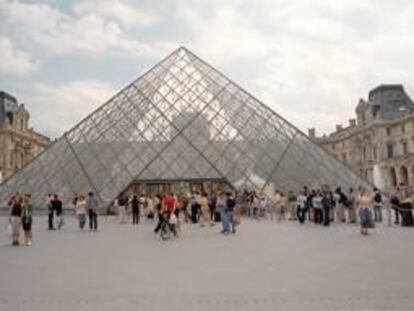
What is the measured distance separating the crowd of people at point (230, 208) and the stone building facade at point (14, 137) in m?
45.3

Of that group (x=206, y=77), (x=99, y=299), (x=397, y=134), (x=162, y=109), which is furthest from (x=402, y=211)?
(x=397, y=134)

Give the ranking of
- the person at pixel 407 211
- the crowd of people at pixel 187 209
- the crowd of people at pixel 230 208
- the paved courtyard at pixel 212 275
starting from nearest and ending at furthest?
1. the paved courtyard at pixel 212 275
2. the crowd of people at pixel 230 208
3. the crowd of people at pixel 187 209
4. the person at pixel 407 211

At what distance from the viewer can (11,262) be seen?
8.98 metres

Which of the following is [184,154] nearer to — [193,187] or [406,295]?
[193,187]

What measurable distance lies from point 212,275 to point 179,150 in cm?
1786

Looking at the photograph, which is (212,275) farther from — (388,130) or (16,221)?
(388,130)

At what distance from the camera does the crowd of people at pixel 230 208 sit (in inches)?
518

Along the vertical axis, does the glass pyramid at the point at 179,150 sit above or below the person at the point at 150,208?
above

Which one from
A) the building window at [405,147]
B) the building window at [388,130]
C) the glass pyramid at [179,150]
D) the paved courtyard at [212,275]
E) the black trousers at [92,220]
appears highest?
the building window at [388,130]

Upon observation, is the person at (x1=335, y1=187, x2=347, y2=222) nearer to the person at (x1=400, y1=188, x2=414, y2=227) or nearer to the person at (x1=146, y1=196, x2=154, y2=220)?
the person at (x1=400, y1=188, x2=414, y2=227)

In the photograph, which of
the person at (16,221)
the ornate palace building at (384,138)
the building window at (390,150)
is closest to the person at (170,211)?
the person at (16,221)

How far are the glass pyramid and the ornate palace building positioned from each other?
41232mm

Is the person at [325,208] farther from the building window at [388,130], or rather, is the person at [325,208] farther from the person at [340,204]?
the building window at [388,130]

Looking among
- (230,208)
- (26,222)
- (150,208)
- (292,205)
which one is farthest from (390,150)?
(26,222)
